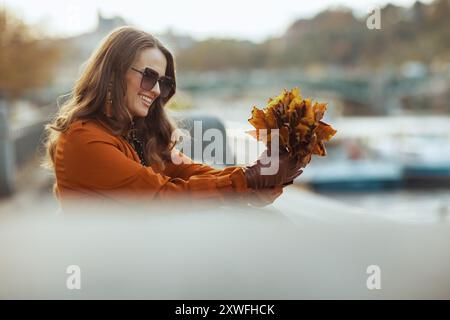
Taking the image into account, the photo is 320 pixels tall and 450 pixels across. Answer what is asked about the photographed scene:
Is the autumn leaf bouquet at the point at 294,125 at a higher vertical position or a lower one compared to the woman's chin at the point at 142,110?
lower

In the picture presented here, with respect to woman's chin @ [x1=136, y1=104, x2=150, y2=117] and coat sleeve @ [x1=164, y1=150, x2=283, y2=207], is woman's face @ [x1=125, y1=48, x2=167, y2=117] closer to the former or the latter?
woman's chin @ [x1=136, y1=104, x2=150, y2=117]

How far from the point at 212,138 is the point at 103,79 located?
0.32 metres

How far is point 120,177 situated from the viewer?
1.00m

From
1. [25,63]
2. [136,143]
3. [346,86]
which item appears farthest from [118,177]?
[346,86]

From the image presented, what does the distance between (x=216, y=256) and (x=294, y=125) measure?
1.14 feet

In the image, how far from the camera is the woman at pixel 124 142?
1.00 m

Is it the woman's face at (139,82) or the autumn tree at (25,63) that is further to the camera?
the autumn tree at (25,63)

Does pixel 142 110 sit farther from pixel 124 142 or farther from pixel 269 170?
pixel 269 170

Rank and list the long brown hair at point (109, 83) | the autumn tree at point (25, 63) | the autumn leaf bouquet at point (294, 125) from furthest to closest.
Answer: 1. the autumn tree at point (25, 63)
2. the long brown hair at point (109, 83)
3. the autumn leaf bouquet at point (294, 125)

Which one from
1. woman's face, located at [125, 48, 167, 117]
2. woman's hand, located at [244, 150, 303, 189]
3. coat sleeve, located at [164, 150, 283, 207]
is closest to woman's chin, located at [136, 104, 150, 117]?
woman's face, located at [125, 48, 167, 117]

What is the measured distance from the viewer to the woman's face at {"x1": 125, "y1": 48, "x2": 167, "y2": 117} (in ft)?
3.44

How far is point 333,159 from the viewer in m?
16.1

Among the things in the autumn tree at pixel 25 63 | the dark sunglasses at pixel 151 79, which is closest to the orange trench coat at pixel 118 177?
the dark sunglasses at pixel 151 79

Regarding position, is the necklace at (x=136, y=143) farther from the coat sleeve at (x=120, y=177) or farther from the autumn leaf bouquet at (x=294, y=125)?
the autumn leaf bouquet at (x=294, y=125)
